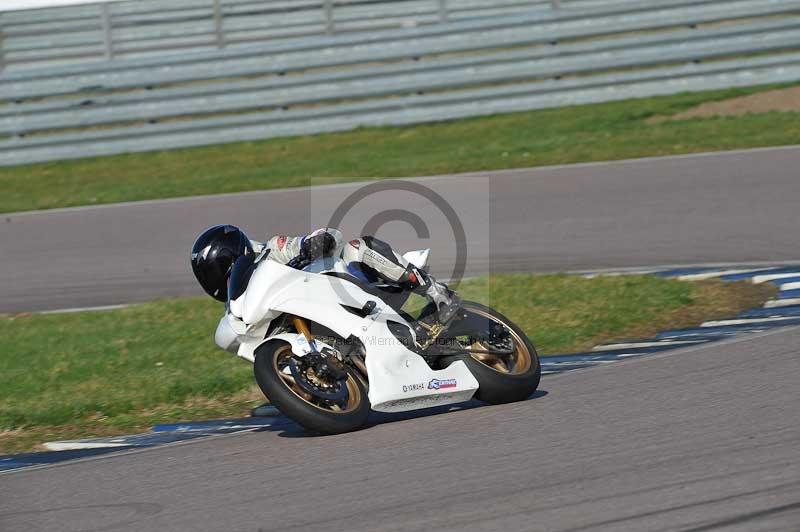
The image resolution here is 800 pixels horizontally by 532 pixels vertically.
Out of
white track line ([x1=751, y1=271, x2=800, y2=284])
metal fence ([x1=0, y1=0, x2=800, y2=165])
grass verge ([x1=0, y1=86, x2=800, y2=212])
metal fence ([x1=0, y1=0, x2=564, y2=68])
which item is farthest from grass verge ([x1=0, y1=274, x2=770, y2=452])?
metal fence ([x1=0, y1=0, x2=564, y2=68])

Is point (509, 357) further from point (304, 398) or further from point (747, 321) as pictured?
point (747, 321)

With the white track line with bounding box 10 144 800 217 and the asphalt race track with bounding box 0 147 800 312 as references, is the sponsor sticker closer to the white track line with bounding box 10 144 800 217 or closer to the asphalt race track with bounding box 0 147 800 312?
the asphalt race track with bounding box 0 147 800 312

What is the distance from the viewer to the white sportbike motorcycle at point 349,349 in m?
5.55

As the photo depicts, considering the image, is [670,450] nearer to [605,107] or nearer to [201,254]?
[201,254]

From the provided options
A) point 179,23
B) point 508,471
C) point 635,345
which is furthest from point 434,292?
point 179,23

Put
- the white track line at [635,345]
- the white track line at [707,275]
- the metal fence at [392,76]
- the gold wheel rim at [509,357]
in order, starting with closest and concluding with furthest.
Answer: the gold wheel rim at [509,357] → the white track line at [635,345] → the white track line at [707,275] → the metal fence at [392,76]

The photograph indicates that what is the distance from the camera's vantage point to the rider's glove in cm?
576

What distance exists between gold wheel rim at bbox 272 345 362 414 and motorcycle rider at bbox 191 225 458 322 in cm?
54

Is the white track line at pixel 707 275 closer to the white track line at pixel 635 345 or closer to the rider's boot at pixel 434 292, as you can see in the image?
the white track line at pixel 635 345

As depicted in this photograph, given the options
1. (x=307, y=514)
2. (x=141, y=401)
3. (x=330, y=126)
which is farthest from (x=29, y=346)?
(x=330, y=126)

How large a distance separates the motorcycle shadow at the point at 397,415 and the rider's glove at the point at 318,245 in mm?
889

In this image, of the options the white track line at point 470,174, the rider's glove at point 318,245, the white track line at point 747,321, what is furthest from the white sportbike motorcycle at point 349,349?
the white track line at point 470,174

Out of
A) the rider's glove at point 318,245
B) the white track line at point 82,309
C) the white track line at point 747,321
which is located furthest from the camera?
the white track line at point 82,309

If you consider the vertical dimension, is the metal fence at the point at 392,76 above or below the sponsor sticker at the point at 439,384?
above
